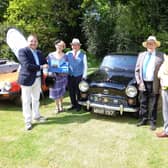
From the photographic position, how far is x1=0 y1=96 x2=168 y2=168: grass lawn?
5551mm

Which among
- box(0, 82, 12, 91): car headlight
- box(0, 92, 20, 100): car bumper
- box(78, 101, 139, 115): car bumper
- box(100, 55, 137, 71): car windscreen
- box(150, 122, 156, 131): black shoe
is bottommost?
box(150, 122, 156, 131): black shoe

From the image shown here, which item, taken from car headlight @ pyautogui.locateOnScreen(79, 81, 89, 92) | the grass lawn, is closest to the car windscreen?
car headlight @ pyautogui.locateOnScreen(79, 81, 89, 92)

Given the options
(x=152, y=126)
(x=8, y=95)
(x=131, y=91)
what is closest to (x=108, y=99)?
(x=131, y=91)

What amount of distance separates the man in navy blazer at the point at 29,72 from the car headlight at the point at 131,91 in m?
1.88

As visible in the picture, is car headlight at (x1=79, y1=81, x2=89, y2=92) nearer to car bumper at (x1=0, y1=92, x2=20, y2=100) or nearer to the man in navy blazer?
the man in navy blazer

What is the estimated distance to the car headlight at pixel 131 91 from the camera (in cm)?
732

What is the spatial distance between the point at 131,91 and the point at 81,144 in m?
1.78

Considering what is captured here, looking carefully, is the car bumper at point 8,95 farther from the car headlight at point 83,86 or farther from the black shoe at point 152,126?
the black shoe at point 152,126

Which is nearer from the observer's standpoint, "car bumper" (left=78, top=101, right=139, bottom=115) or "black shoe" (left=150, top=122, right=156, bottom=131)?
"black shoe" (left=150, top=122, right=156, bottom=131)

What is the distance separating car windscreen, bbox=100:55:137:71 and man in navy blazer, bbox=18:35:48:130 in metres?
2.05

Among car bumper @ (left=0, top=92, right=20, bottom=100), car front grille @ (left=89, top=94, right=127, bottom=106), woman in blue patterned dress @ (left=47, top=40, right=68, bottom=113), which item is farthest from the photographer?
car bumper @ (left=0, top=92, right=20, bottom=100)

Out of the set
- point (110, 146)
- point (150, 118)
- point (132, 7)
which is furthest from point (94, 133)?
point (132, 7)

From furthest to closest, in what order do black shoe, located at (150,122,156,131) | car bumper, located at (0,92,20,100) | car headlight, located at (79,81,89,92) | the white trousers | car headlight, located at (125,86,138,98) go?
1. car bumper, located at (0,92,20,100)
2. car headlight, located at (79,81,89,92)
3. car headlight, located at (125,86,138,98)
4. the white trousers
5. black shoe, located at (150,122,156,131)

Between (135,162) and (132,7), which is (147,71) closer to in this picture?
(135,162)
